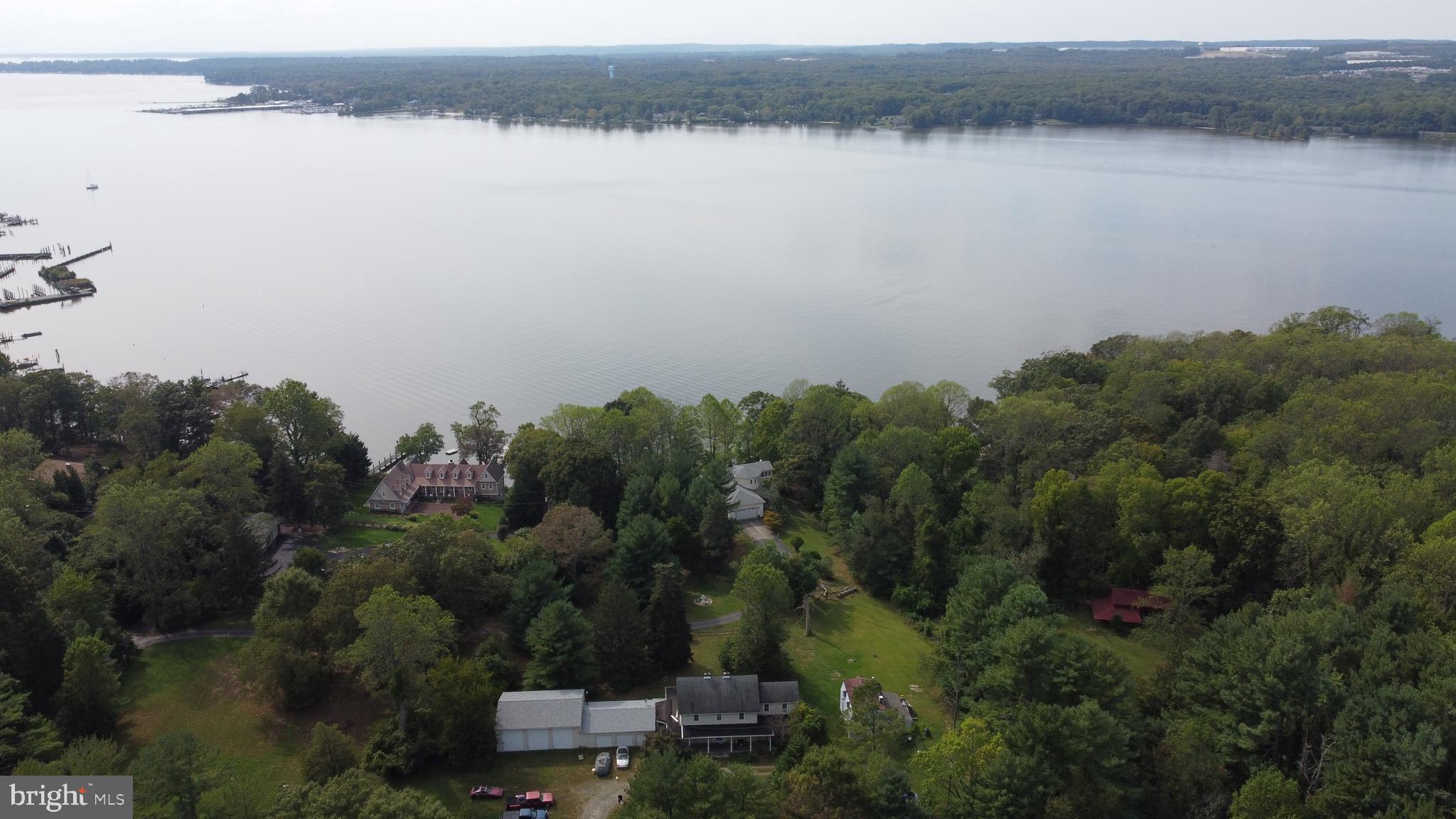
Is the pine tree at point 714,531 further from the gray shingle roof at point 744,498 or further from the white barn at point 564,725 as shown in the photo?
the white barn at point 564,725

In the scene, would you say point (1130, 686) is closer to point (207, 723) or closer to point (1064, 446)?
point (1064, 446)

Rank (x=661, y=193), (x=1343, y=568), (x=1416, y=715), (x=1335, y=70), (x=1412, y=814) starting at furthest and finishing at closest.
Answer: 1. (x=1335, y=70)
2. (x=661, y=193)
3. (x=1343, y=568)
4. (x=1416, y=715)
5. (x=1412, y=814)

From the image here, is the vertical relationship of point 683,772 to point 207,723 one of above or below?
above

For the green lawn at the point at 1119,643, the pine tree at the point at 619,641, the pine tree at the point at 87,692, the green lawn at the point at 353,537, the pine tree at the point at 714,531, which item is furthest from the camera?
the green lawn at the point at 353,537

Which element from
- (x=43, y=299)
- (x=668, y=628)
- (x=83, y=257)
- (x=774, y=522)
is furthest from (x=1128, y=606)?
(x=83, y=257)

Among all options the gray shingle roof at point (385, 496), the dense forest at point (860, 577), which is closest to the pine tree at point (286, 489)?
the dense forest at point (860, 577)

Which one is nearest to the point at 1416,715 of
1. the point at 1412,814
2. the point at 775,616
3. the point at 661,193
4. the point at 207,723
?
the point at 1412,814

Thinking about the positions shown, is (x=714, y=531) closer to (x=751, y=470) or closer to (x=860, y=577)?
(x=860, y=577)
